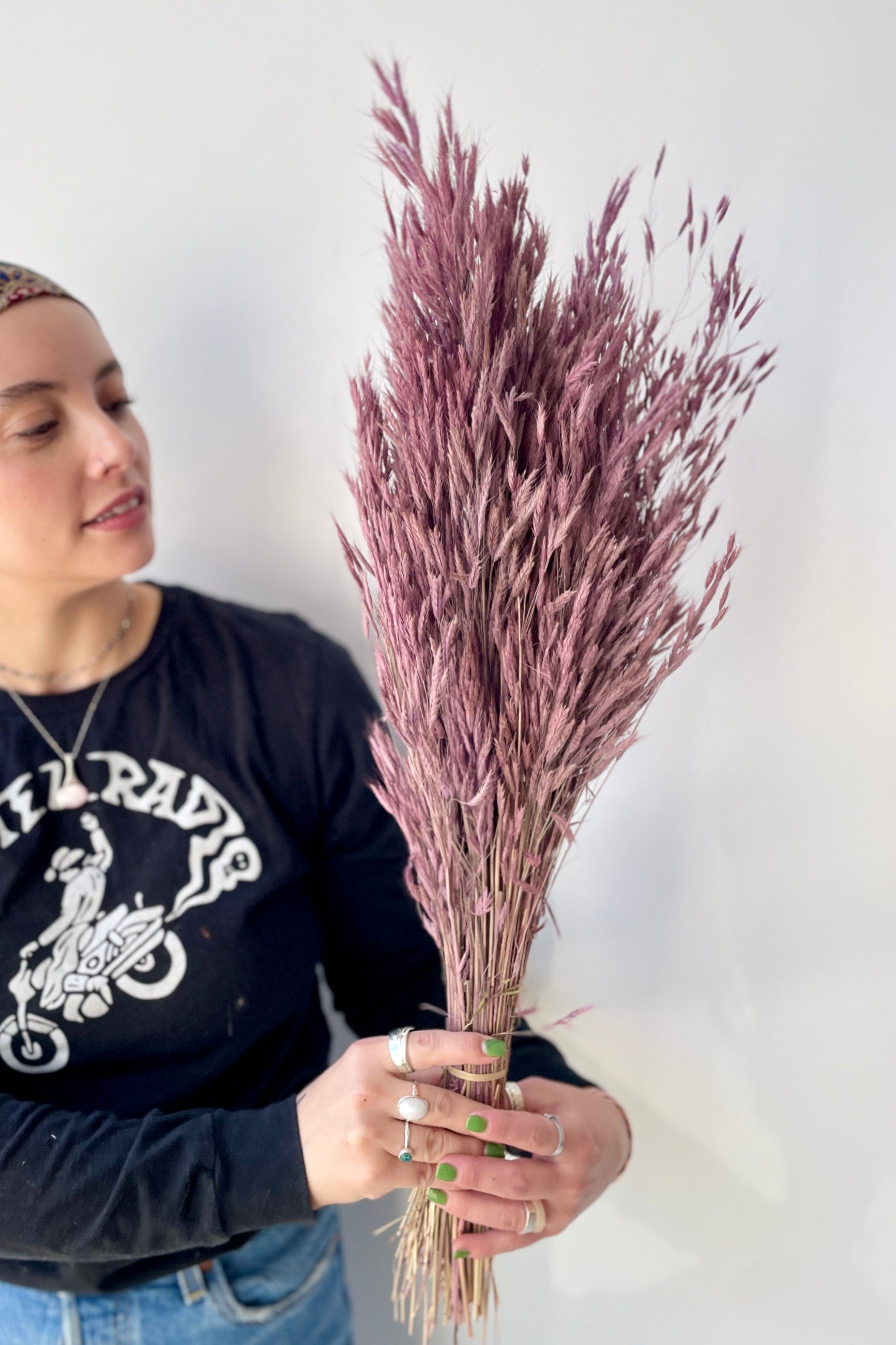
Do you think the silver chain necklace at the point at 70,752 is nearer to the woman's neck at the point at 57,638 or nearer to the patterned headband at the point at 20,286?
the woman's neck at the point at 57,638

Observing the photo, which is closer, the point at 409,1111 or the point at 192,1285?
the point at 409,1111

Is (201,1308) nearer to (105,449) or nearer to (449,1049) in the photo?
(449,1049)

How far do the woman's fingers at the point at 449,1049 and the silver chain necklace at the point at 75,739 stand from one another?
0.54m

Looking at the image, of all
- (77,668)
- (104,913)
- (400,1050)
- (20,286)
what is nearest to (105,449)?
(20,286)

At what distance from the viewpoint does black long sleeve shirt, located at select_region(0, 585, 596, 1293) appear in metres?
0.87

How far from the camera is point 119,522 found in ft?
3.44

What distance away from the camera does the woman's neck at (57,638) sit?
1.14 metres

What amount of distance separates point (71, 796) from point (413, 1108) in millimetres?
576

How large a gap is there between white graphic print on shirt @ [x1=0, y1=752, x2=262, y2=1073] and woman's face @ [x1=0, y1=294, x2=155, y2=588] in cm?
26

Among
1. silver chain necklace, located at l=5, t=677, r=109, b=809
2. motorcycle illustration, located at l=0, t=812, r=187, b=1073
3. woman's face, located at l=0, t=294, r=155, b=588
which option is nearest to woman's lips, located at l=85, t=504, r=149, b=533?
woman's face, located at l=0, t=294, r=155, b=588

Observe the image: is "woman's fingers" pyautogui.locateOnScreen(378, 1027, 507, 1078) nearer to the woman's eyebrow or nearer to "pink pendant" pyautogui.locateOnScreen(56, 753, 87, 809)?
"pink pendant" pyautogui.locateOnScreen(56, 753, 87, 809)

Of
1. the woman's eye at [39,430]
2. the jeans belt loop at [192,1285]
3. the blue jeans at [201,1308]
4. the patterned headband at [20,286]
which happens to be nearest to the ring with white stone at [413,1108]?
the blue jeans at [201,1308]

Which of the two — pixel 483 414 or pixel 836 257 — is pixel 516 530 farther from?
pixel 836 257


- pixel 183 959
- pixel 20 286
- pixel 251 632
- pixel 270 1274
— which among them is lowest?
pixel 270 1274
